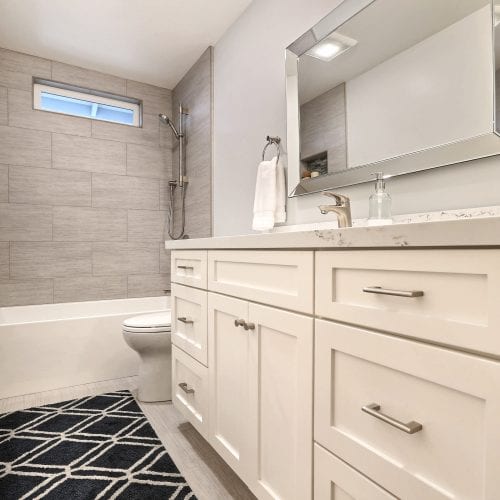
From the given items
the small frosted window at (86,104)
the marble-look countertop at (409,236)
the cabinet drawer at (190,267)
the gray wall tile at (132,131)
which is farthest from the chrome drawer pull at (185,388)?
the small frosted window at (86,104)

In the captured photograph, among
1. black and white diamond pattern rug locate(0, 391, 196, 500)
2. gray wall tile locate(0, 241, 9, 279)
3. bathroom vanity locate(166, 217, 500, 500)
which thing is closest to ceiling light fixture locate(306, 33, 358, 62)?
bathroom vanity locate(166, 217, 500, 500)

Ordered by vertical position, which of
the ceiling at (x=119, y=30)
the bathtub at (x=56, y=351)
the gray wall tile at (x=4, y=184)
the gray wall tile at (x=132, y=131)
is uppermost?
the ceiling at (x=119, y=30)

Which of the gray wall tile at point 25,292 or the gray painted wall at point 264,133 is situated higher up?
the gray painted wall at point 264,133

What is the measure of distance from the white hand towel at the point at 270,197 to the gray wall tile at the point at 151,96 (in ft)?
6.05

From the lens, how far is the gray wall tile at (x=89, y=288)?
112 inches

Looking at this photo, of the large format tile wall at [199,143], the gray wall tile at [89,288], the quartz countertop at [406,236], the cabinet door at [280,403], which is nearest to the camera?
the quartz countertop at [406,236]

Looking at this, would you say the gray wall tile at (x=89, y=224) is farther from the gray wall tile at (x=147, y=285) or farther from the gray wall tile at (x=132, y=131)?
the gray wall tile at (x=132, y=131)

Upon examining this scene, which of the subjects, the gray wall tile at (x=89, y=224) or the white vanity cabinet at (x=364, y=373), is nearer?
the white vanity cabinet at (x=364, y=373)

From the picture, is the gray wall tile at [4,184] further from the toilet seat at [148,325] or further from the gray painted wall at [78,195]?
the toilet seat at [148,325]

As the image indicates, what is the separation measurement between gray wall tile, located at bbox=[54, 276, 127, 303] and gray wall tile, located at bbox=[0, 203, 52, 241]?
1.24ft

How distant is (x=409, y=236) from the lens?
64 cm

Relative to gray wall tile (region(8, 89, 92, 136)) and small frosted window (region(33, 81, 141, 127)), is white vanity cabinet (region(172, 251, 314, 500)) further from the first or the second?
small frosted window (region(33, 81, 141, 127))

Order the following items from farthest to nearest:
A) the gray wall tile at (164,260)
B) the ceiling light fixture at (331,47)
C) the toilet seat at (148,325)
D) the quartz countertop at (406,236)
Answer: the gray wall tile at (164,260), the toilet seat at (148,325), the ceiling light fixture at (331,47), the quartz countertop at (406,236)

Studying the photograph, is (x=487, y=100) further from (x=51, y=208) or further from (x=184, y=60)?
(x=51, y=208)
